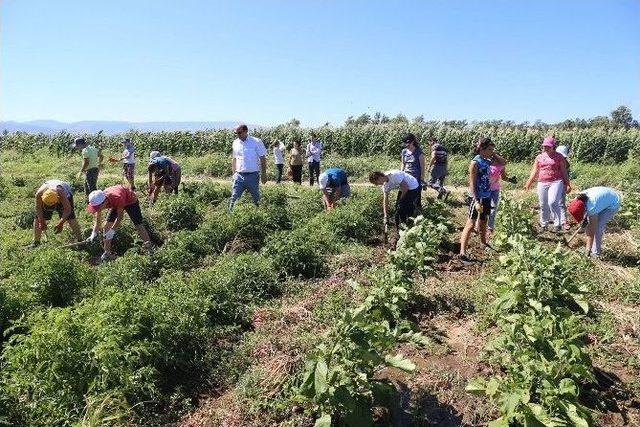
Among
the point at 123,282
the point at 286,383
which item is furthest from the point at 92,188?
the point at 286,383

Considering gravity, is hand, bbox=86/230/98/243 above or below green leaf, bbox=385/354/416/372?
below

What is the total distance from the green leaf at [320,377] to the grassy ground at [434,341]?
0.58 metres

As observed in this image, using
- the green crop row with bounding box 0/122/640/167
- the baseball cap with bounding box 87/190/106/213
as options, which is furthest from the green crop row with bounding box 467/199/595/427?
the green crop row with bounding box 0/122/640/167

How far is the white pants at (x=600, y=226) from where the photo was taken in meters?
Result: 6.72

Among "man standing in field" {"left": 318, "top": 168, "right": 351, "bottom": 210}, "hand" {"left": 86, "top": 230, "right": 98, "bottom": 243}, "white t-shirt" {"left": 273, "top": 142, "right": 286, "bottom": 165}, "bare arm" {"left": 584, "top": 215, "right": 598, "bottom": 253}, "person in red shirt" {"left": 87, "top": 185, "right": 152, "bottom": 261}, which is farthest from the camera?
"white t-shirt" {"left": 273, "top": 142, "right": 286, "bottom": 165}

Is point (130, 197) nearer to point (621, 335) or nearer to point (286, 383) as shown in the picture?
point (286, 383)

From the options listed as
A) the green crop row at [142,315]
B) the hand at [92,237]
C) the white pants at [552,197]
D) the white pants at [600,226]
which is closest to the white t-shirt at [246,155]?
the green crop row at [142,315]

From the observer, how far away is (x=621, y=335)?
15.5ft

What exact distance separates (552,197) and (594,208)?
1.54 m

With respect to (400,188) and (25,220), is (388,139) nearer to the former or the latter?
(400,188)

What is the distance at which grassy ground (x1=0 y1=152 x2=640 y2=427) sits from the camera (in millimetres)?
3805

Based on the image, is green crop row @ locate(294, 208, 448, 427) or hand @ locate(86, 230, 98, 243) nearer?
green crop row @ locate(294, 208, 448, 427)

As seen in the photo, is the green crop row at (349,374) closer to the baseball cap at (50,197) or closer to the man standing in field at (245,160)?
the man standing in field at (245,160)

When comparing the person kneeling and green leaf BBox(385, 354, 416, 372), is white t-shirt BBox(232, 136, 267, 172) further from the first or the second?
green leaf BBox(385, 354, 416, 372)
